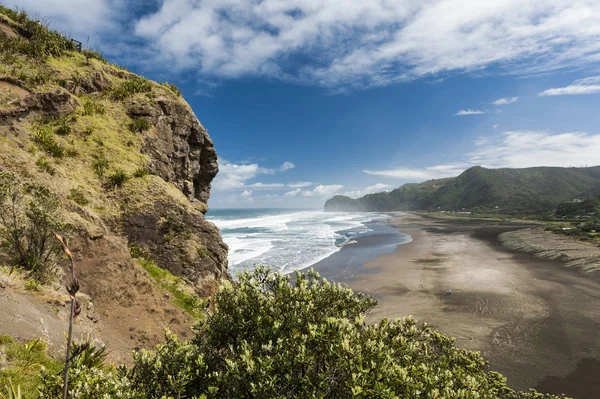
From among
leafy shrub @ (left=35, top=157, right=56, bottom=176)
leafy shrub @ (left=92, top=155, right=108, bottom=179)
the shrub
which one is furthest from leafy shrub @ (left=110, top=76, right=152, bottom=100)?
the shrub

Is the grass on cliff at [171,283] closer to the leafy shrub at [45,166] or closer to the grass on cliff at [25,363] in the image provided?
the leafy shrub at [45,166]

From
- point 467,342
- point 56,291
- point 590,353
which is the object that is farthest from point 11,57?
point 590,353

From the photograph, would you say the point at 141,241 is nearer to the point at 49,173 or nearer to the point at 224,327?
the point at 49,173

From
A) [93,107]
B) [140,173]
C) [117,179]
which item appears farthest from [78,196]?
[93,107]

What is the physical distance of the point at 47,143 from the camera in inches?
646

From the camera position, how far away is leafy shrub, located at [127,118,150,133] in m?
21.9

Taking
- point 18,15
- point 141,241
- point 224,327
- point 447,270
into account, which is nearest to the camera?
point 224,327

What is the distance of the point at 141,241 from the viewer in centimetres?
1661

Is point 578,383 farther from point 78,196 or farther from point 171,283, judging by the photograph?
point 78,196

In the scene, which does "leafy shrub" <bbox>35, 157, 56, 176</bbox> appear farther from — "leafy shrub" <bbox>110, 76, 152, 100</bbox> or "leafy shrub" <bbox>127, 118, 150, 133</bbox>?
"leafy shrub" <bbox>110, 76, 152, 100</bbox>

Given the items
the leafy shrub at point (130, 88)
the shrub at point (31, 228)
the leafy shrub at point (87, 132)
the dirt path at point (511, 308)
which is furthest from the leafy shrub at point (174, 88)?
the dirt path at point (511, 308)

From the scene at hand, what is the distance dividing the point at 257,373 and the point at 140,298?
447 inches

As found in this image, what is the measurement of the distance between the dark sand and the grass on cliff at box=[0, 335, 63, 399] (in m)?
21.6

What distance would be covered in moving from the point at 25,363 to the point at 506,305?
3278cm
